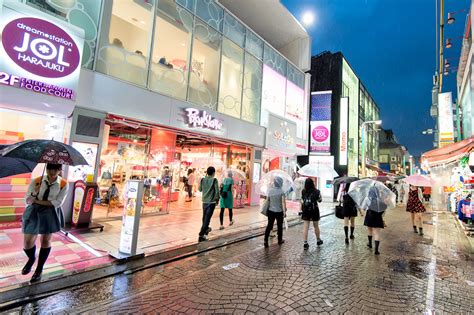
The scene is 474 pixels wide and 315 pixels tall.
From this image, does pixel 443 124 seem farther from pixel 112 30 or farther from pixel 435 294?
pixel 112 30

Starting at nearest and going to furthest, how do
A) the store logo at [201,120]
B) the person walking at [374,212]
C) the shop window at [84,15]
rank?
the person walking at [374,212]
the shop window at [84,15]
the store logo at [201,120]

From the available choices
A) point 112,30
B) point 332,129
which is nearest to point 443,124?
point 332,129

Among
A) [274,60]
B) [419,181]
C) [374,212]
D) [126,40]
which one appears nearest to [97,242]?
[374,212]

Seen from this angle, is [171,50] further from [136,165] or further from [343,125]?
[343,125]

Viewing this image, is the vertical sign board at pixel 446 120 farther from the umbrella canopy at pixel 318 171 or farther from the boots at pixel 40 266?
the boots at pixel 40 266

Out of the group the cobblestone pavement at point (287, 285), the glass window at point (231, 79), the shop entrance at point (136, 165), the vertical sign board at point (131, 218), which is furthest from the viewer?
the glass window at point (231, 79)

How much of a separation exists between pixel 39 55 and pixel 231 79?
901 cm

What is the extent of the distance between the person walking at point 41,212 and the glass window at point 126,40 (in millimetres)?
5399

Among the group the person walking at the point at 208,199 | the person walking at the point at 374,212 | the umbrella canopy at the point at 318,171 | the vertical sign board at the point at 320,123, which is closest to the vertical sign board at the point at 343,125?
the vertical sign board at the point at 320,123

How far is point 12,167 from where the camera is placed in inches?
157

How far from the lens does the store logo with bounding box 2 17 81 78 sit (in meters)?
Answer: 6.10

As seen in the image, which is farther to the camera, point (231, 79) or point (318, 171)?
point (231, 79)

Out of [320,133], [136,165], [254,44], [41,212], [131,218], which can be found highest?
[254,44]

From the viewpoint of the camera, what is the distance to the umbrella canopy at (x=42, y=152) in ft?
12.4
